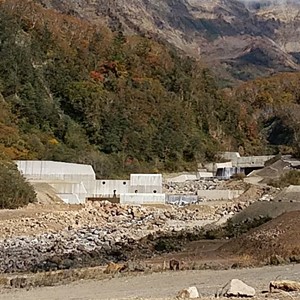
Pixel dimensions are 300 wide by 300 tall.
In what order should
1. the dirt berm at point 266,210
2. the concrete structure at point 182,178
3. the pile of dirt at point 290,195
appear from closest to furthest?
the dirt berm at point 266,210 → the pile of dirt at point 290,195 → the concrete structure at point 182,178

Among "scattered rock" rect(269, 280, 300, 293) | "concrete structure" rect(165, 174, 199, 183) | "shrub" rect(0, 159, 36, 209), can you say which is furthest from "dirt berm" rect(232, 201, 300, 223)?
"concrete structure" rect(165, 174, 199, 183)

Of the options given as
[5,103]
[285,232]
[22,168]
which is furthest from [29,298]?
[5,103]

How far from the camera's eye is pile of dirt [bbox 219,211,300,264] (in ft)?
66.2

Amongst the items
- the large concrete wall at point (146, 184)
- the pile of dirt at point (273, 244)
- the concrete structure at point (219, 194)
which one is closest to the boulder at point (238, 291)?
the pile of dirt at point (273, 244)

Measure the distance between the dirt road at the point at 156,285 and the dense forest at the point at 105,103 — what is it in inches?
1787

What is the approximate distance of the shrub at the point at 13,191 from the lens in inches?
1655

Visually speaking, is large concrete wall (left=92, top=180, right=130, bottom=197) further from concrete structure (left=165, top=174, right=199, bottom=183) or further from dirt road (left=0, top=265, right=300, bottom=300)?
dirt road (left=0, top=265, right=300, bottom=300)

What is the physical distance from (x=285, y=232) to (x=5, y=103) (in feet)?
187

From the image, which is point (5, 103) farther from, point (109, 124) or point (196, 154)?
point (196, 154)

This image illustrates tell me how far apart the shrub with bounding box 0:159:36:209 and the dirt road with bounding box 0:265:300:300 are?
26002 millimetres

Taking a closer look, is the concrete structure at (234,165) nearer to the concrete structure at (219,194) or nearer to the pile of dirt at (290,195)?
the concrete structure at (219,194)

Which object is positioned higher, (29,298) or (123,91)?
(123,91)

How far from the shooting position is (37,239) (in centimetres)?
3219

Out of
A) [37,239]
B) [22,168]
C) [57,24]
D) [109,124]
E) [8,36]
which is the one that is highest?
[57,24]
